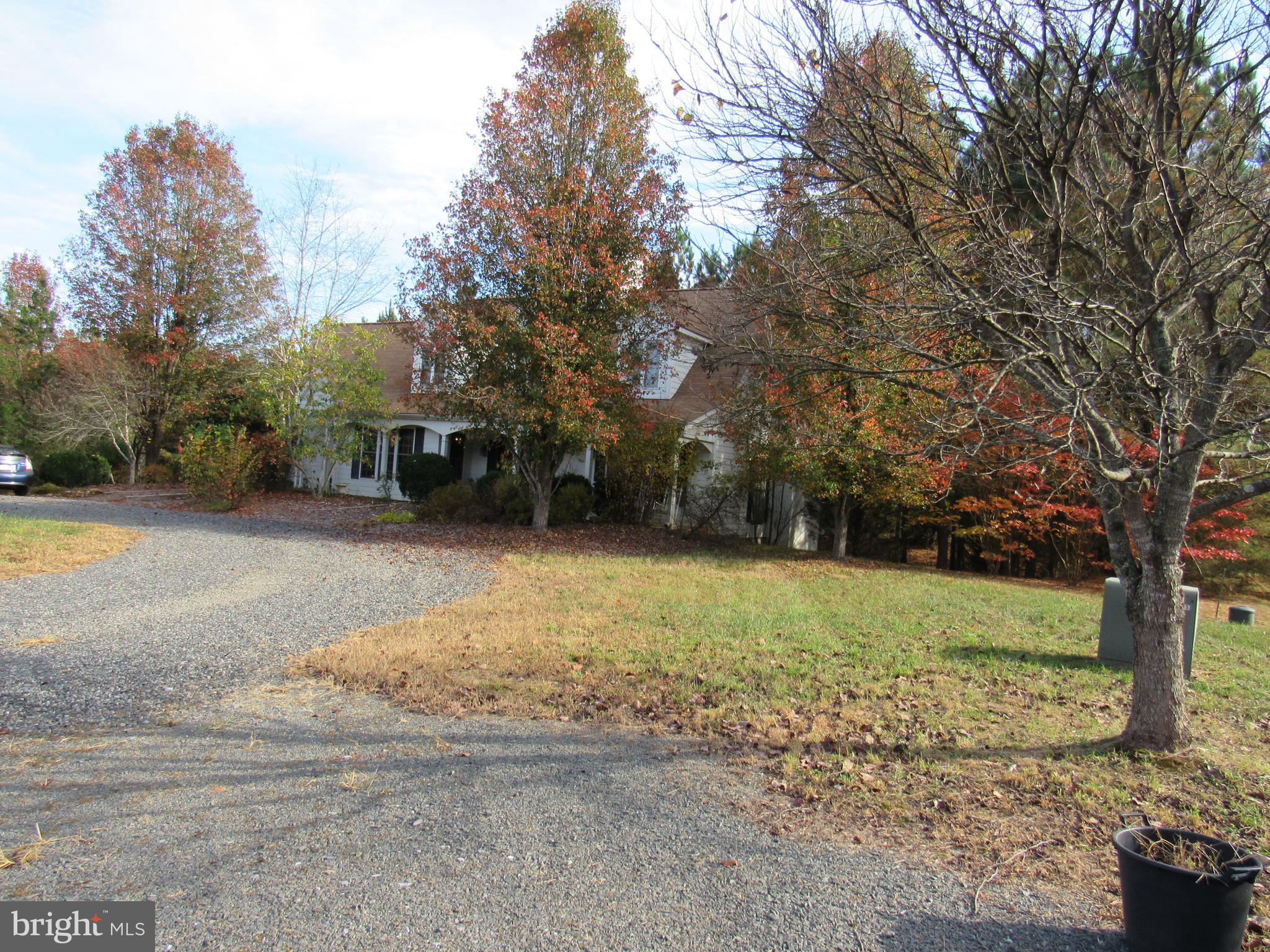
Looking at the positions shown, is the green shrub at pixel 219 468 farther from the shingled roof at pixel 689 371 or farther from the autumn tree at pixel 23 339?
the autumn tree at pixel 23 339

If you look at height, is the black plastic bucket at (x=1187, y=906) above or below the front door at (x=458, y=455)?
below

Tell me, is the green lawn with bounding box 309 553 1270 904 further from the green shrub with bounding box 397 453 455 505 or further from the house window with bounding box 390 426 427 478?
the house window with bounding box 390 426 427 478

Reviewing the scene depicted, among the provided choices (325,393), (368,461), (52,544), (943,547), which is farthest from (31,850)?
(368,461)

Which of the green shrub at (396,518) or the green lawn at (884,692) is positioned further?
A: the green shrub at (396,518)

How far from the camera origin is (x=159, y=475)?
2420 centimetres

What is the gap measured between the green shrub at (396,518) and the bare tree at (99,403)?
11882mm

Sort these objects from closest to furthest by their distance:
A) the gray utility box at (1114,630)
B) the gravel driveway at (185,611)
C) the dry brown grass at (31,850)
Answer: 1. the dry brown grass at (31,850)
2. the gravel driveway at (185,611)
3. the gray utility box at (1114,630)

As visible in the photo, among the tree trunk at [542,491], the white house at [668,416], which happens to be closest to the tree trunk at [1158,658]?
the white house at [668,416]

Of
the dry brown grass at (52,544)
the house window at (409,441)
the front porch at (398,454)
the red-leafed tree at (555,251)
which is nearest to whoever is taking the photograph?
the dry brown grass at (52,544)

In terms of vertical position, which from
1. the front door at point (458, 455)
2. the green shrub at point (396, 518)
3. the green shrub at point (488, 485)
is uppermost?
the front door at point (458, 455)

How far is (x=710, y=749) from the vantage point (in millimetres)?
5137

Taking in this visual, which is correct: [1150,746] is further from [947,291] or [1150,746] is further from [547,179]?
[547,179]

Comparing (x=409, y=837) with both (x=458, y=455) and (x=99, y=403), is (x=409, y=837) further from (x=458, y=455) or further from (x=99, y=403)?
(x=99, y=403)

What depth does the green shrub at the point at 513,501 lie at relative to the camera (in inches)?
699
